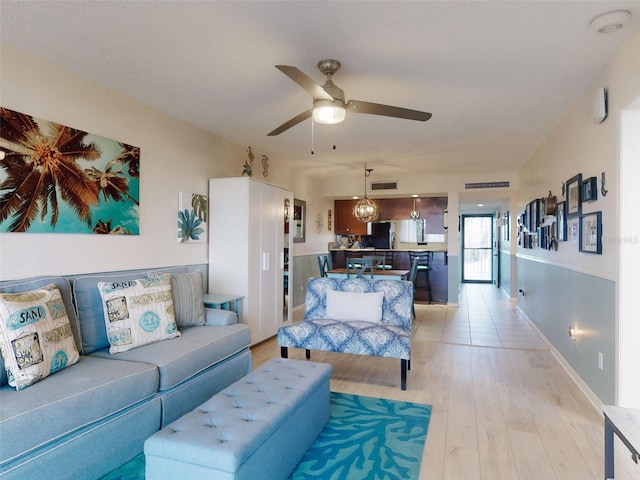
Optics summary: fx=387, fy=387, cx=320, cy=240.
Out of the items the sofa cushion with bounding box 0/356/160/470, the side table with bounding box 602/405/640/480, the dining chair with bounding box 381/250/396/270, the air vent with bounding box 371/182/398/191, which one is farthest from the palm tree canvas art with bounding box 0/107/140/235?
the dining chair with bounding box 381/250/396/270

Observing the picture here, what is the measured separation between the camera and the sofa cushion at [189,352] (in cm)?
242

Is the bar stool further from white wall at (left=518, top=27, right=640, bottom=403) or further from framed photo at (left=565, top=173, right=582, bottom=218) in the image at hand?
framed photo at (left=565, top=173, right=582, bottom=218)

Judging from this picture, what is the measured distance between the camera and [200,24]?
225cm

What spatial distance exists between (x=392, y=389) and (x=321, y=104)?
2265 mm

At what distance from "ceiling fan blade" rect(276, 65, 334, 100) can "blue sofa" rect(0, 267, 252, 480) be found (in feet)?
6.15

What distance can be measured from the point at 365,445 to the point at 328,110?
6.91ft

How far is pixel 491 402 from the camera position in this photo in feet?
9.50

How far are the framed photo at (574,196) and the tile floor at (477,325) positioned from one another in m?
1.77

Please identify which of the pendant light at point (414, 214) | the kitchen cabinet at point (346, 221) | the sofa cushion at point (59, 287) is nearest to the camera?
the sofa cushion at point (59, 287)

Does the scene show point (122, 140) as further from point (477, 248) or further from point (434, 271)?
point (477, 248)

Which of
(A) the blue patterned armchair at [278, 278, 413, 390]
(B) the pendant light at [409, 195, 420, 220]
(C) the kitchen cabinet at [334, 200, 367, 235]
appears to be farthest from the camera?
(C) the kitchen cabinet at [334, 200, 367, 235]

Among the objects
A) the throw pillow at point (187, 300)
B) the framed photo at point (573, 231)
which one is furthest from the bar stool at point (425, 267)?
the throw pillow at point (187, 300)

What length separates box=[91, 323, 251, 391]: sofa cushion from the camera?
2418mm

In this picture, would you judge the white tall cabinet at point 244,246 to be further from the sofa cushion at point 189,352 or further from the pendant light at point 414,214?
the pendant light at point 414,214
